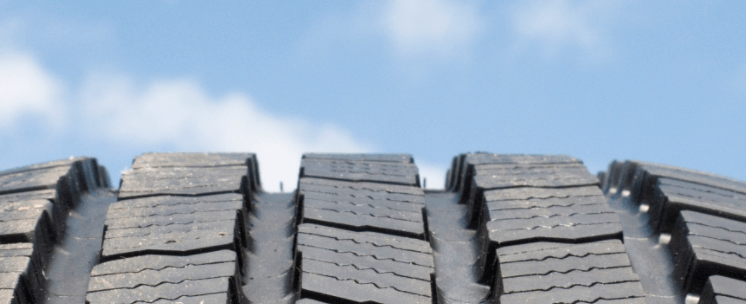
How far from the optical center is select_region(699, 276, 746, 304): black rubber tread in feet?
6.51

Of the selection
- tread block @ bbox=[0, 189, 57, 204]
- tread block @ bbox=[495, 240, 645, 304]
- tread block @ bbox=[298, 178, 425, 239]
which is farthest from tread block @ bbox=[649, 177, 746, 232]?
tread block @ bbox=[0, 189, 57, 204]

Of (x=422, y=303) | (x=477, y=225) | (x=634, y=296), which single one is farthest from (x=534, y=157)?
(x=422, y=303)

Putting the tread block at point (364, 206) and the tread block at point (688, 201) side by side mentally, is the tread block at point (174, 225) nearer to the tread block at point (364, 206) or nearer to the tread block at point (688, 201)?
the tread block at point (364, 206)

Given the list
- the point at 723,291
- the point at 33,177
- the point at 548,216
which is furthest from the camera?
the point at 33,177

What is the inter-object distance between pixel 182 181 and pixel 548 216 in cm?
147

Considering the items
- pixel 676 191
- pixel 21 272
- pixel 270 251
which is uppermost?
pixel 676 191

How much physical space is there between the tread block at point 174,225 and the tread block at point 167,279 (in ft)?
0.19

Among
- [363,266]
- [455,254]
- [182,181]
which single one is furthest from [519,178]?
[182,181]

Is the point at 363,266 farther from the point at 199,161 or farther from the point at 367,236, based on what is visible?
the point at 199,161

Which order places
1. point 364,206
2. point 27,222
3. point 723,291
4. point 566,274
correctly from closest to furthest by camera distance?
point 723,291
point 566,274
point 27,222
point 364,206

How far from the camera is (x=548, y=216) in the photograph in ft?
8.13

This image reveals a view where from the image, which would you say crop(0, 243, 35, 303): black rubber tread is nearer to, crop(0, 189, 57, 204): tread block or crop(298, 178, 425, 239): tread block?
crop(0, 189, 57, 204): tread block

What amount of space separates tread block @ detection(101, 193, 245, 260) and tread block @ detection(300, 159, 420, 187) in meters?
0.49

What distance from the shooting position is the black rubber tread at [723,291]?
1984 millimetres
